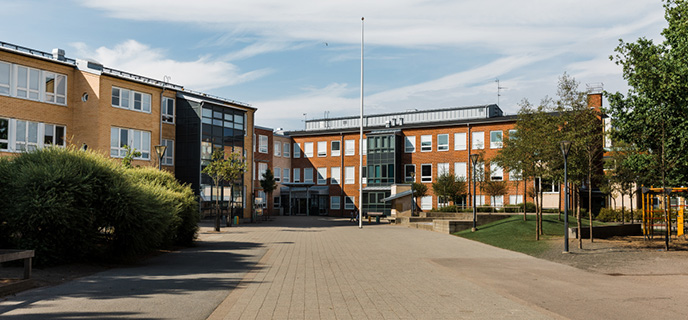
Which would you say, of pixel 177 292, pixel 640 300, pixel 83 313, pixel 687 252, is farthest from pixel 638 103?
pixel 83 313

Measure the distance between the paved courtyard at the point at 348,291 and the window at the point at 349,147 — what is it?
153 ft

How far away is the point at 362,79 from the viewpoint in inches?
1572

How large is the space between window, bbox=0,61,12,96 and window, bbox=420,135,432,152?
38.8m

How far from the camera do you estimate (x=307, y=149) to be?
219 feet

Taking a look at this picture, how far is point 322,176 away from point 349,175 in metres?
3.79

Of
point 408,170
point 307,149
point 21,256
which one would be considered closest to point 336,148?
point 307,149

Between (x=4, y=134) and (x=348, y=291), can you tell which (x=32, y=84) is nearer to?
(x=4, y=134)

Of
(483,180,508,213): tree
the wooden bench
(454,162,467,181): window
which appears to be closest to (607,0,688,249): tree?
the wooden bench

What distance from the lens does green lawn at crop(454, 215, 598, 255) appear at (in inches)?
819

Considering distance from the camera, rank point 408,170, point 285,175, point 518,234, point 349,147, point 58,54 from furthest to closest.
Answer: point 285,175
point 349,147
point 408,170
point 58,54
point 518,234

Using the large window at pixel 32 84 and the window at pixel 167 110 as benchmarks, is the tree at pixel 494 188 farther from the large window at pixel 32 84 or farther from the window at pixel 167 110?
the large window at pixel 32 84

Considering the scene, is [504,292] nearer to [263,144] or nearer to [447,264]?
[447,264]

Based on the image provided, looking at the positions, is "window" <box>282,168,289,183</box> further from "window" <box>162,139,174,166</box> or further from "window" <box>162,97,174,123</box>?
"window" <box>162,97,174,123</box>

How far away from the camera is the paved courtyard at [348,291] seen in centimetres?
787
